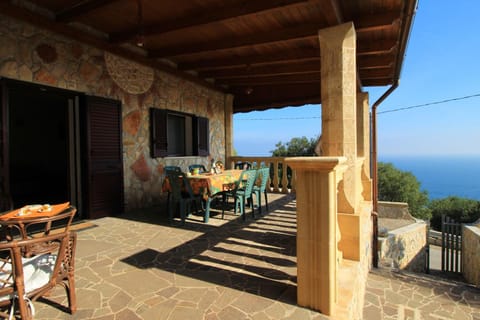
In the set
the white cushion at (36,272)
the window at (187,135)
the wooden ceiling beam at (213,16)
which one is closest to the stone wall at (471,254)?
the window at (187,135)

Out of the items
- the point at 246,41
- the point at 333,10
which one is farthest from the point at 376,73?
the point at 333,10

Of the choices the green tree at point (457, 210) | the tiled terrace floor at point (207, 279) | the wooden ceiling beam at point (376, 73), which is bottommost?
the green tree at point (457, 210)

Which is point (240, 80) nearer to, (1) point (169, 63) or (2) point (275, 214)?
(1) point (169, 63)

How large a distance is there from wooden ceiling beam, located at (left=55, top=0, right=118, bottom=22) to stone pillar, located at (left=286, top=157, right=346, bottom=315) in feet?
10.00

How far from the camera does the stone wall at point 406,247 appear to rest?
7797 mm

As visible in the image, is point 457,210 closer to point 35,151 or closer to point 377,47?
point 377,47

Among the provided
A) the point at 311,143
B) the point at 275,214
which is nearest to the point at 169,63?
the point at 275,214

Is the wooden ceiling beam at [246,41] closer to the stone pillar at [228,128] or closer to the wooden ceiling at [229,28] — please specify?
the wooden ceiling at [229,28]

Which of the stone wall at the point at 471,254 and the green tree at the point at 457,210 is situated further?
the green tree at the point at 457,210

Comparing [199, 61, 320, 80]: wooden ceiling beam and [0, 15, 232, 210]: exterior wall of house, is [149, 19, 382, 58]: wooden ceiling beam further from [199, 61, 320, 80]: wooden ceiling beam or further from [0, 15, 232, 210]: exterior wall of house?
[199, 61, 320, 80]: wooden ceiling beam

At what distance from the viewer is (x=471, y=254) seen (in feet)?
23.4

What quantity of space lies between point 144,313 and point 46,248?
83 cm

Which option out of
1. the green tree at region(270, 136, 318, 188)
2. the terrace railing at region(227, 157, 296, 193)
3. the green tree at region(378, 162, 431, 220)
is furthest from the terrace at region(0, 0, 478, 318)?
the green tree at region(378, 162, 431, 220)

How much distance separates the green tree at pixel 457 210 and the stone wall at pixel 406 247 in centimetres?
1530
